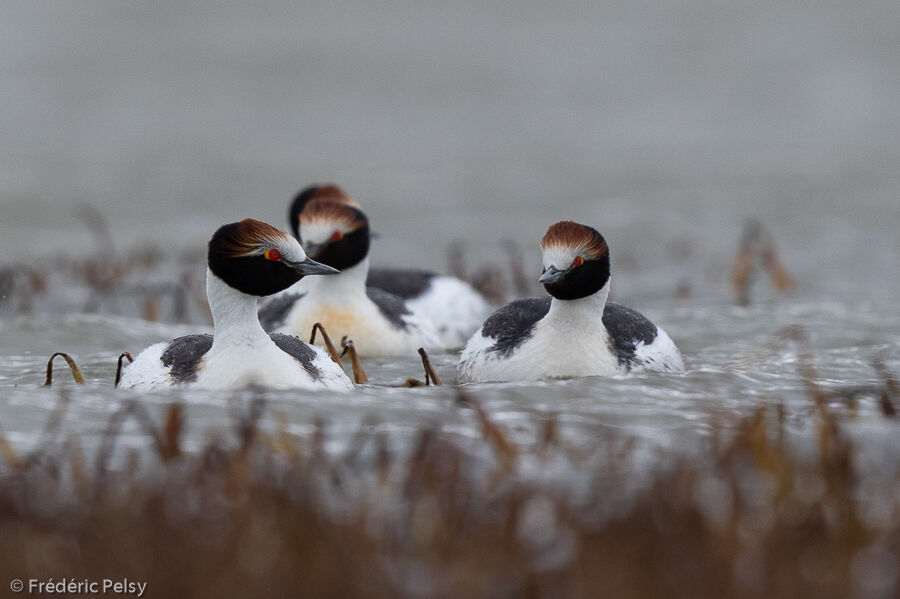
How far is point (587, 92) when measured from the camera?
28766mm

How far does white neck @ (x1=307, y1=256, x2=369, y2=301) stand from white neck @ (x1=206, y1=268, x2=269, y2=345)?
2.89 metres

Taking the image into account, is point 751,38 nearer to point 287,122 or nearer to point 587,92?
point 587,92

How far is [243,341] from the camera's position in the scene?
7.99m

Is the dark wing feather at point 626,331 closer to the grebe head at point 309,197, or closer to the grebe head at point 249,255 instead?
the grebe head at point 249,255

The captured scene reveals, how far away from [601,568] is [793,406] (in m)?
3.70

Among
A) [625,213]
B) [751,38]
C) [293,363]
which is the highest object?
[751,38]

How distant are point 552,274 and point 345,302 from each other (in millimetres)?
2731

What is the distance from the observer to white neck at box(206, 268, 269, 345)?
26.3 feet

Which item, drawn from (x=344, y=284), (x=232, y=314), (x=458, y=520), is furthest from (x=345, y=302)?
(x=458, y=520)

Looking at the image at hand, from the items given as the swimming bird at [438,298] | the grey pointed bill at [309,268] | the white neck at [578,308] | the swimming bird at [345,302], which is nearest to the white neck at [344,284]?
the swimming bird at [345,302]

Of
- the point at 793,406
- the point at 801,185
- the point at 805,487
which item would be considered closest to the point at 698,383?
the point at 793,406

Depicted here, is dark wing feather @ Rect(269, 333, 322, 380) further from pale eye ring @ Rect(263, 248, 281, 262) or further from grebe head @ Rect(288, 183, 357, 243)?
grebe head @ Rect(288, 183, 357, 243)

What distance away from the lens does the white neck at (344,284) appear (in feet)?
36.7

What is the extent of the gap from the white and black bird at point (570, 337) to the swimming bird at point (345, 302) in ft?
5.94
